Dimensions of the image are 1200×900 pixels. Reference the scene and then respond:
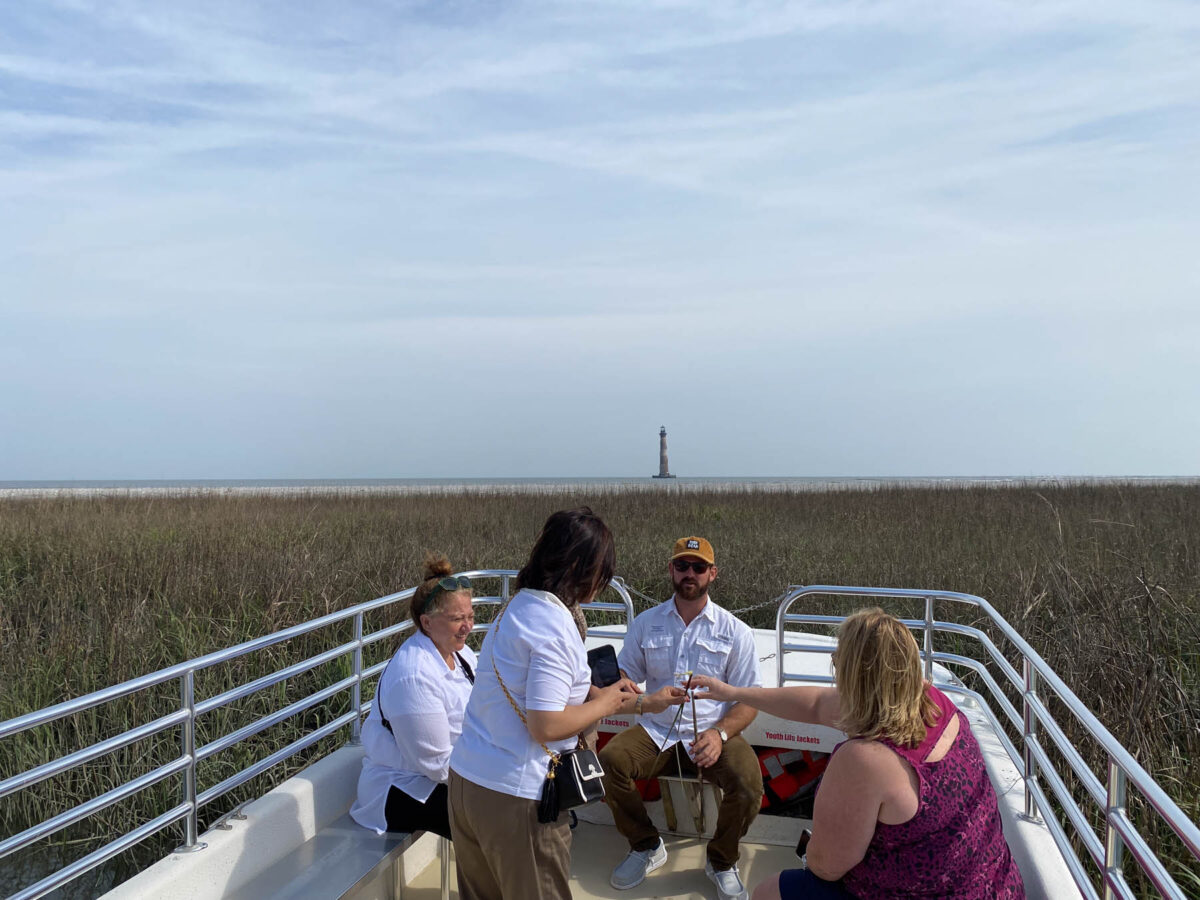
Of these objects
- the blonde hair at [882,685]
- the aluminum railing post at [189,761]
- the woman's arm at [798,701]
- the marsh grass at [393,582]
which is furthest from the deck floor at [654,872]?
the blonde hair at [882,685]

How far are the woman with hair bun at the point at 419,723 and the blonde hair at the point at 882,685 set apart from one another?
142 cm

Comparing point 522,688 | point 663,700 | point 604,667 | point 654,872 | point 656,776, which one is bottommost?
point 654,872

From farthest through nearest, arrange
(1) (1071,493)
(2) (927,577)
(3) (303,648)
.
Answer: (1) (1071,493) < (2) (927,577) < (3) (303,648)

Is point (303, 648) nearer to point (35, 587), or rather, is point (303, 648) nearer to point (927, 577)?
point (35, 587)

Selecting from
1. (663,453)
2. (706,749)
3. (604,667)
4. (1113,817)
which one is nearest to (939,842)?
(1113,817)

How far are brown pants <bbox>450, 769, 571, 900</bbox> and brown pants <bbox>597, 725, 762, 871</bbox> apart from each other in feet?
4.29

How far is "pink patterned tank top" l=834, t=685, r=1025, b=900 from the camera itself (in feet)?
6.20

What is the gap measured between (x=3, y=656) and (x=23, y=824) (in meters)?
1.34

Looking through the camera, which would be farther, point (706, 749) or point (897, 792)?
point (706, 749)

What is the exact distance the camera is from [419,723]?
9.48ft

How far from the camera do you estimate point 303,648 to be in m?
6.12

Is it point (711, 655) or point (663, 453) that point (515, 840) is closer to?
point (711, 655)

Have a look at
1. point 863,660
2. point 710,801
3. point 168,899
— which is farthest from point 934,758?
point 710,801

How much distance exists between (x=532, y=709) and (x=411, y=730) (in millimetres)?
991
